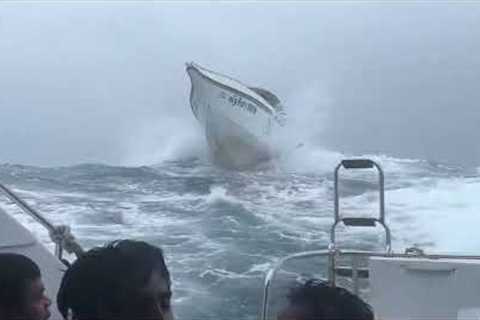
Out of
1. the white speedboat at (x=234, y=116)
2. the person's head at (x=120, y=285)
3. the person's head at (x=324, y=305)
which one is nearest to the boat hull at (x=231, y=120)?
the white speedboat at (x=234, y=116)

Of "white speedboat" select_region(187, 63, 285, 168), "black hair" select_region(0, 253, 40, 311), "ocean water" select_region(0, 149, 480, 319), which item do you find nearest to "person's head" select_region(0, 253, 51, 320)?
"black hair" select_region(0, 253, 40, 311)

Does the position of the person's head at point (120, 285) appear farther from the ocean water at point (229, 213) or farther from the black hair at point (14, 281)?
the ocean water at point (229, 213)

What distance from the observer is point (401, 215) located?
1440cm

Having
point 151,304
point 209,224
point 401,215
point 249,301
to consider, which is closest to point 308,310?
point 151,304

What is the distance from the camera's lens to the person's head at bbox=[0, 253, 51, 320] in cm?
201

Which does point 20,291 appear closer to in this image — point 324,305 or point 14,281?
point 14,281

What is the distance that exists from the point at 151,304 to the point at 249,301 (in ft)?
17.8

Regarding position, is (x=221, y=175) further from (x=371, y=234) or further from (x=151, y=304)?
(x=151, y=304)

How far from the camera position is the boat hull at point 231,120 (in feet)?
87.2

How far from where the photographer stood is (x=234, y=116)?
1056 inches

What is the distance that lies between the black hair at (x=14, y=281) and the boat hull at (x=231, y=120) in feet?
79.5

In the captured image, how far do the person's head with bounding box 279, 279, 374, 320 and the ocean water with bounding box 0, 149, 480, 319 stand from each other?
2719 millimetres

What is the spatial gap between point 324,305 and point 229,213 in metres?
13.0

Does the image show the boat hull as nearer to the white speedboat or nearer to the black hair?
the white speedboat
